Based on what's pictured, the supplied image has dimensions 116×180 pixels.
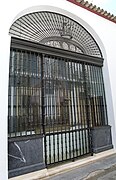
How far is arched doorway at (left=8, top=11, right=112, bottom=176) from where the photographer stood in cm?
312

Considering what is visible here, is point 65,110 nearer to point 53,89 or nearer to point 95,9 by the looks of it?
point 53,89

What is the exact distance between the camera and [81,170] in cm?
320

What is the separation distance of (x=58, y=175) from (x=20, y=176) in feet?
2.30

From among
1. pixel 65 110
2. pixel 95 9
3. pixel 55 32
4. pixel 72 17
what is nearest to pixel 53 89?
pixel 65 110

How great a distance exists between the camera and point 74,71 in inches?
161

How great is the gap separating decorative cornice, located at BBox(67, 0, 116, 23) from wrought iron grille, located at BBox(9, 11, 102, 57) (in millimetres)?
481

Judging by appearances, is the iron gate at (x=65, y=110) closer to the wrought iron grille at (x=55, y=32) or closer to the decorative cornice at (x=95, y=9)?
the wrought iron grille at (x=55, y=32)

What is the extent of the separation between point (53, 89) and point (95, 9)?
2.70m

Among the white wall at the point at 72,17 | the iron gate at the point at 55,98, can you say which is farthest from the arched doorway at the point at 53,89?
the white wall at the point at 72,17

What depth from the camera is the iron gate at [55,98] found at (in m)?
3.16

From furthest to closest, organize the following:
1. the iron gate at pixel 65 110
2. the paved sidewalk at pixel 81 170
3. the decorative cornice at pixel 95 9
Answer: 1. the decorative cornice at pixel 95 9
2. the iron gate at pixel 65 110
3. the paved sidewalk at pixel 81 170

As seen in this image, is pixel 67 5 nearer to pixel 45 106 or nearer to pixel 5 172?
pixel 45 106

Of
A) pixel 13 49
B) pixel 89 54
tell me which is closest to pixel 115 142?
pixel 89 54

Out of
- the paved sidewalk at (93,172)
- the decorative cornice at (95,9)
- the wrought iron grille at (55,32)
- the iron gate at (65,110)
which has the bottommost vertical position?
the paved sidewalk at (93,172)
